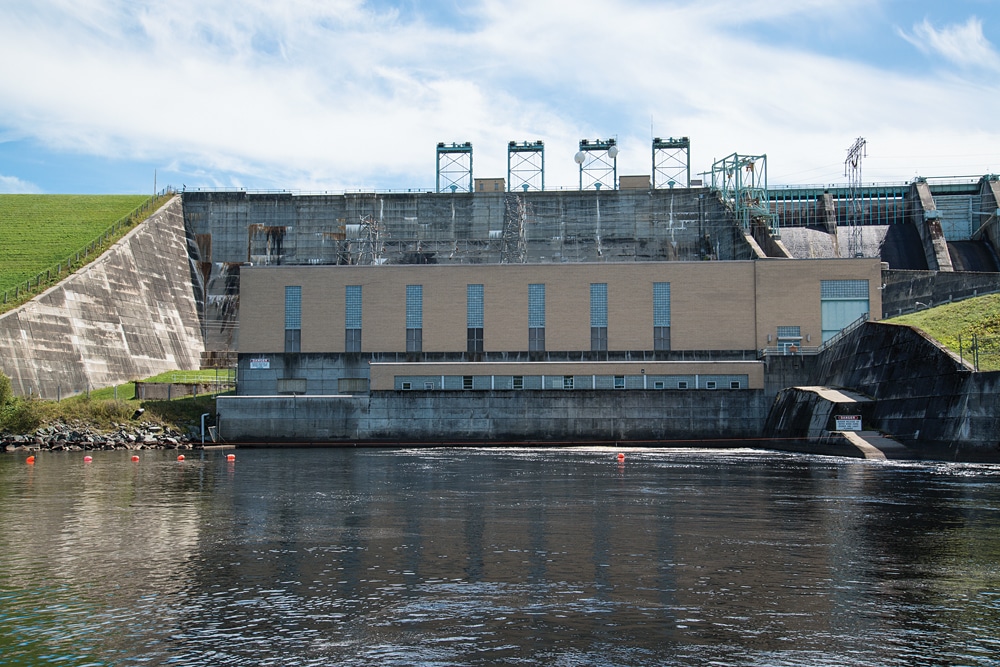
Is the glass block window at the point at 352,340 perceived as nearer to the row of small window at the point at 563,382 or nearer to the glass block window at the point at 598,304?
the row of small window at the point at 563,382

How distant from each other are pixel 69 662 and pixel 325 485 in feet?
78.1

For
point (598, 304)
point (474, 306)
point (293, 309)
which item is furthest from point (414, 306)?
point (598, 304)

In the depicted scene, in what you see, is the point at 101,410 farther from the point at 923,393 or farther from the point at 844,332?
the point at 923,393

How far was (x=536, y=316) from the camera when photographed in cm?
7450

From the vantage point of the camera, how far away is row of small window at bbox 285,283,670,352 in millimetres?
73562

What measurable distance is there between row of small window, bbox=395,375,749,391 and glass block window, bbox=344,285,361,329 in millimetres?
7132

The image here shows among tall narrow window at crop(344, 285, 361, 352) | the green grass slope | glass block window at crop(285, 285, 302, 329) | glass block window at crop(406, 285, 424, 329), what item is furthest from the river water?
the green grass slope

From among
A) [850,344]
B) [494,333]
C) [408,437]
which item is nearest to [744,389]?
[850,344]

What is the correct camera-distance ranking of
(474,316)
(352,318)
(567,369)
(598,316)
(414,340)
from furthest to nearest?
(352,318)
(414,340)
(474,316)
(598,316)
(567,369)

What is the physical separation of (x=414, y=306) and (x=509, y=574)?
58.2 meters

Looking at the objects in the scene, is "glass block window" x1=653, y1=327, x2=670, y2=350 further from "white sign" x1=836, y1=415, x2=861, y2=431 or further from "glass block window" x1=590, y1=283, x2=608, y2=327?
"white sign" x1=836, y1=415, x2=861, y2=431

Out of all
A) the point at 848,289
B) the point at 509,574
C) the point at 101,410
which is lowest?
the point at 509,574

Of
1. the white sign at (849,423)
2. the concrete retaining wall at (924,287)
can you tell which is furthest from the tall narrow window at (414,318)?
the concrete retaining wall at (924,287)

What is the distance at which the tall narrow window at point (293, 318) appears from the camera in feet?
247
